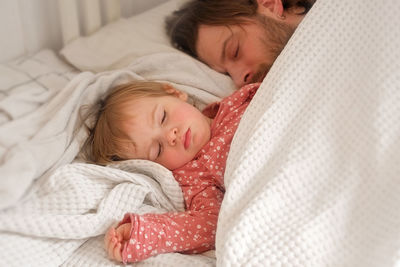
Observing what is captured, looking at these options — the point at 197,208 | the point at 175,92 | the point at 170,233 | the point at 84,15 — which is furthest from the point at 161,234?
the point at 84,15

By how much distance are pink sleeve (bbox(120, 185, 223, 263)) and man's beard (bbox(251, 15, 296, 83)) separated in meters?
0.47

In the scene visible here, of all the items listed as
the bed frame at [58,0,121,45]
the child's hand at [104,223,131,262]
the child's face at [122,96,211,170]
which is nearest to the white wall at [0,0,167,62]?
the bed frame at [58,0,121,45]

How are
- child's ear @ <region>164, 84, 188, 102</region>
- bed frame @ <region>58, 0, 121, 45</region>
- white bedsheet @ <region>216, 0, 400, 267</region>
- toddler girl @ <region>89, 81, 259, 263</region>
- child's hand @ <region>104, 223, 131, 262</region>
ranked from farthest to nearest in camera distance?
1. bed frame @ <region>58, 0, 121, 45</region>
2. child's ear @ <region>164, 84, 188, 102</region>
3. toddler girl @ <region>89, 81, 259, 263</region>
4. child's hand @ <region>104, 223, 131, 262</region>
5. white bedsheet @ <region>216, 0, 400, 267</region>

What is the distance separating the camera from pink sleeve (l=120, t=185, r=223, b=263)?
87cm

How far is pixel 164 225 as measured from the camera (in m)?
0.91

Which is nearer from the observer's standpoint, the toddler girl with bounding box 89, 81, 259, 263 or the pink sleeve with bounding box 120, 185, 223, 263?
the pink sleeve with bounding box 120, 185, 223, 263

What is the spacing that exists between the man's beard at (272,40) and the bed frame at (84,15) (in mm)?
521

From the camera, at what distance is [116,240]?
34.2 inches

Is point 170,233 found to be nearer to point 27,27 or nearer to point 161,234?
point 161,234

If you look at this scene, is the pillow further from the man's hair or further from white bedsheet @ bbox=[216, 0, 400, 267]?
white bedsheet @ bbox=[216, 0, 400, 267]

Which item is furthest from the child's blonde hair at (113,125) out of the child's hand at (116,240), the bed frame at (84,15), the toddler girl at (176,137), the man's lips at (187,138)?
the bed frame at (84,15)

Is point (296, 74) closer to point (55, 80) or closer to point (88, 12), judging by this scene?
point (55, 80)

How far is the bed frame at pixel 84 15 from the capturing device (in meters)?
1.41

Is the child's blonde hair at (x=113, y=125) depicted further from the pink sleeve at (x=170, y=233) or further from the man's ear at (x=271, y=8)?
the man's ear at (x=271, y=8)
